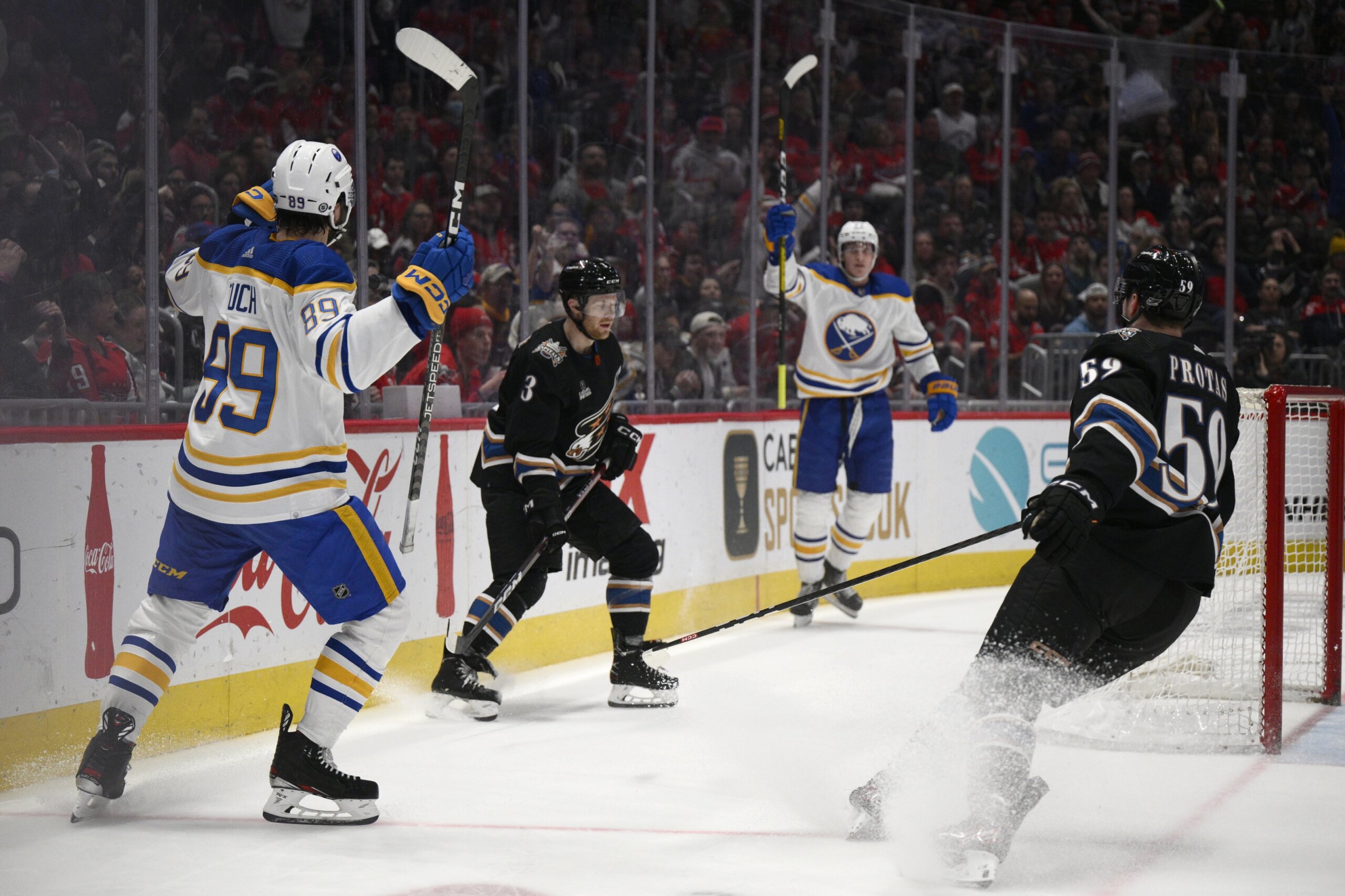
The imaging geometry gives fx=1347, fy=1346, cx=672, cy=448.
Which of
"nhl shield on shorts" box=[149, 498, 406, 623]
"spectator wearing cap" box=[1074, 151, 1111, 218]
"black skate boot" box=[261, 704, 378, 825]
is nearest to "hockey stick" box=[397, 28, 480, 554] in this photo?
"nhl shield on shorts" box=[149, 498, 406, 623]

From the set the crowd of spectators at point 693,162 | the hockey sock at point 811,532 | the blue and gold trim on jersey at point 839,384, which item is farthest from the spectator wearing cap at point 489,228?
the hockey sock at point 811,532

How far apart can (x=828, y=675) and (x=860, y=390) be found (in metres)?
1.54

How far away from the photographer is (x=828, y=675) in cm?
462

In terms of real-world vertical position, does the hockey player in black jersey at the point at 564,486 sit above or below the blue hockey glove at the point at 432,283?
below

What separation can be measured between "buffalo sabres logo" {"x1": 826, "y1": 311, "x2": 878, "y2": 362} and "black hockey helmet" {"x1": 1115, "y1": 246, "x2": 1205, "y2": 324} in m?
3.10

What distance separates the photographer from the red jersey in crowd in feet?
11.2

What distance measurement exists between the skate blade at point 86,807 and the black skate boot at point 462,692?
1204 mm

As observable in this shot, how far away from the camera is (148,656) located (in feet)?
9.16

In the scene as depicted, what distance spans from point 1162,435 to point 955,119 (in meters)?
5.75

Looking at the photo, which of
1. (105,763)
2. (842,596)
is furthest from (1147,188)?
(105,763)

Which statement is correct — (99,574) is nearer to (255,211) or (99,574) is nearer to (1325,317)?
(255,211)

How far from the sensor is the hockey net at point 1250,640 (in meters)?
3.64

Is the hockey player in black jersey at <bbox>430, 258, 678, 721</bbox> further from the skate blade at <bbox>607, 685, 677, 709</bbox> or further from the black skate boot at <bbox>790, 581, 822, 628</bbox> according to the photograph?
the black skate boot at <bbox>790, 581, 822, 628</bbox>

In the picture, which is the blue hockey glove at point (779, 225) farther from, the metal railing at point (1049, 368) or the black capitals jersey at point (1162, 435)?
the black capitals jersey at point (1162, 435)
